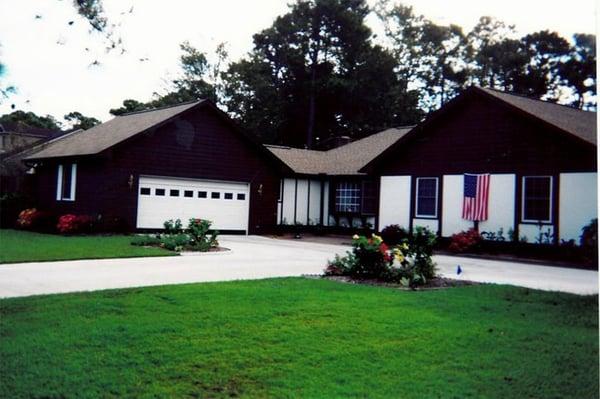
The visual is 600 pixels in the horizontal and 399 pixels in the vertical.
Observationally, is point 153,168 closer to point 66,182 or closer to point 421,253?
point 66,182

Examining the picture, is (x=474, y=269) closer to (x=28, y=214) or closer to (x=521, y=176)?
(x=521, y=176)

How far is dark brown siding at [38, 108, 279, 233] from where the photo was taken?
4562 mm

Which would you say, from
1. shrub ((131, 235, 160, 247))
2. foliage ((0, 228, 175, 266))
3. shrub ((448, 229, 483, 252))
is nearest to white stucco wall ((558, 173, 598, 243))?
shrub ((448, 229, 483, 252))

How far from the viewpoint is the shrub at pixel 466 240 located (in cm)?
359

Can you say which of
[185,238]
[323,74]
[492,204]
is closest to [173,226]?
[185,238]

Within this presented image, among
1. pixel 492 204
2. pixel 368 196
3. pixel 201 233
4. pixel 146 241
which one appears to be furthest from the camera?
pixel 368 196

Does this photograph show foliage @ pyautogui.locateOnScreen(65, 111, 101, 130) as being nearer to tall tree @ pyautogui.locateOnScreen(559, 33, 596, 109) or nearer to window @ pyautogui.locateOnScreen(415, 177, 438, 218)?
window @ pyautogui.locateOnScreen(415, 177, 438, 218)

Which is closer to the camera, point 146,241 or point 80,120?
point 80,120

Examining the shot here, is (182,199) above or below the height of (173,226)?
above

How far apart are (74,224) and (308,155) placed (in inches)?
98.5

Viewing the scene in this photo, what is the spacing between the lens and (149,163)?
5.20 metres

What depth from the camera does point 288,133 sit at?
3.19 meters

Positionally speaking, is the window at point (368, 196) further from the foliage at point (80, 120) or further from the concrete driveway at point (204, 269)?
the foliage at point (80, 120)

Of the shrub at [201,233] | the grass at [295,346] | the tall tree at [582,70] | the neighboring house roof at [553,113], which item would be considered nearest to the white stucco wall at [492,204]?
the neighboring house roof at [553,113]
